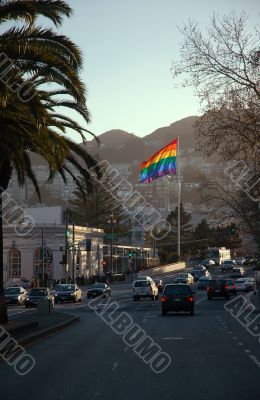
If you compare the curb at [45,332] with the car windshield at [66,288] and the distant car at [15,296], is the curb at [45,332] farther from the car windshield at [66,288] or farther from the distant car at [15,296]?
the distant car at [15,296]

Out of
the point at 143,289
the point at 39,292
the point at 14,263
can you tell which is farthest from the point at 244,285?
the point at 14,263

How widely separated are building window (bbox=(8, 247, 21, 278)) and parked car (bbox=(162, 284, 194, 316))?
63.3m

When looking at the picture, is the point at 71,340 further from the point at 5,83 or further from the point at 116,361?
the point at 5,83

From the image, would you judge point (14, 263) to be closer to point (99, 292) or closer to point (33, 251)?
point (33, 251)

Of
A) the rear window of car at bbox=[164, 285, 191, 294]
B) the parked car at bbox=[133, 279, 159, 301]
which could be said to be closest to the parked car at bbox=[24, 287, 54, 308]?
the parked car at bbox=[133, 279, 159, 301]

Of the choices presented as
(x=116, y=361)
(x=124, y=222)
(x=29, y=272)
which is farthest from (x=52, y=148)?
(x=124, y=222)

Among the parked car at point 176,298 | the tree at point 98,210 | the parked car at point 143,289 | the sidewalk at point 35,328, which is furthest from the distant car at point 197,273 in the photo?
the sidewalk at point 35,328

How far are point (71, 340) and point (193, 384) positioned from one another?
36.1ft

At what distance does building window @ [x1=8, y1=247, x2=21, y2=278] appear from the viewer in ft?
331

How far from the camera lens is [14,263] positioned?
333 feet

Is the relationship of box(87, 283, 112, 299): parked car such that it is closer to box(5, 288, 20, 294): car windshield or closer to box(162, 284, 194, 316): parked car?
box(5, 288, 20, 294): car windshield

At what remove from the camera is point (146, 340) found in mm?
23188

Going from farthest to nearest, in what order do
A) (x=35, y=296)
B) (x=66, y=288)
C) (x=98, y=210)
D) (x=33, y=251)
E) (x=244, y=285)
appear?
(x=98, y=210)
(x=33, y=251)
(x=244, y=285)
(x=66, y=288)
(x=35, y=296)

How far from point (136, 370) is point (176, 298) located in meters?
24.2
